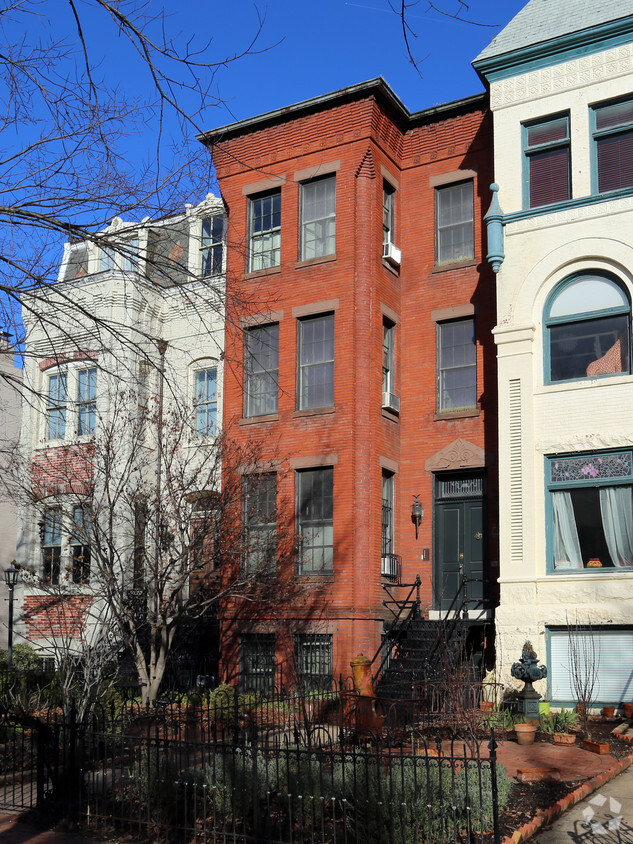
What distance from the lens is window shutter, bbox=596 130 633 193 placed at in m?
18.5

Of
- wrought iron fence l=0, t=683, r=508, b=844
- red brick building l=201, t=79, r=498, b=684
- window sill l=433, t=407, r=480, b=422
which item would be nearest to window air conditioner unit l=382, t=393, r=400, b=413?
red brick building l=201, t=79, r=498, b=684

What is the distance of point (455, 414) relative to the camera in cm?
2042

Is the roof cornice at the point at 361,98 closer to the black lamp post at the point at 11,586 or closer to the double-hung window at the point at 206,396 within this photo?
the double-hung window at the point at 206,396

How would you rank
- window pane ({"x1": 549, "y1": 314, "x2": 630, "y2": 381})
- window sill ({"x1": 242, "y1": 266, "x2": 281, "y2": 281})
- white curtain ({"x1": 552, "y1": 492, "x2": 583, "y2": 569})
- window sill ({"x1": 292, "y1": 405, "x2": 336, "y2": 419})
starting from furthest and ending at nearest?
1. window sill ({"x1": 242, "y1": 266, "x2": 281, "y2": 281})
2. window sill ({"x1": 292, "y1": 405, "x2": 336, "y2": 419})
3. window pane ({"x1": 549, "y1": 314, "x2": 630, "y2": 381})
4. white curtain ({"x1": 552, "y1": 492, "x2": 583, "y2": 569})

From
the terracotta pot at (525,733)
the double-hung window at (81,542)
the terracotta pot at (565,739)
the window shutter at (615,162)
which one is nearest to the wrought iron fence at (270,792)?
the terracotta pot at (525,733)

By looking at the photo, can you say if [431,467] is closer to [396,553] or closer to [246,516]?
[396,553]

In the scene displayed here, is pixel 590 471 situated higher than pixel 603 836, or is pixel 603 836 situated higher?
pixel 590 471

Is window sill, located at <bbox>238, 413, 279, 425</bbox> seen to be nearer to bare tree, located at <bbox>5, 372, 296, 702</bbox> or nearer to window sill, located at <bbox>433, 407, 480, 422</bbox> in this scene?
bare tree, located at <bbox>5, 372, 296, 702</bbox>

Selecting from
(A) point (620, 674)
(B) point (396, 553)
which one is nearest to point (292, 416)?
(B) point (396, 553)

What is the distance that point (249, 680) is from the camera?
19.9 m

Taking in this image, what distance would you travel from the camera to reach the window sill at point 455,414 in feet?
66.4

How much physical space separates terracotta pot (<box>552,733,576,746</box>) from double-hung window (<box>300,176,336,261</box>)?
38.7 ft

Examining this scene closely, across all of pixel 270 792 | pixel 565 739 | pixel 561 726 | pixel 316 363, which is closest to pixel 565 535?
pixel 561 726

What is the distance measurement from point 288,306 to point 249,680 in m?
8.37
